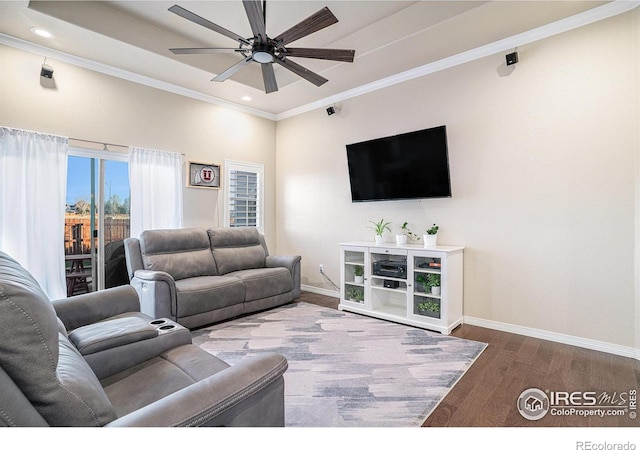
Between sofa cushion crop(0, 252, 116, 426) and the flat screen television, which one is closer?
sofa cushion crop(0, 252, 116, 426)

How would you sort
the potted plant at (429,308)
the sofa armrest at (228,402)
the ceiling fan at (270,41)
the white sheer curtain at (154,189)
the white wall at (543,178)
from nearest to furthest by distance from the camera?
the sofa armrest at (228,402) → the ceiling fan at (270,41) → the white wall at (543,178) → the potted plant at (429,308) → the white sheer curtain at (154,189)

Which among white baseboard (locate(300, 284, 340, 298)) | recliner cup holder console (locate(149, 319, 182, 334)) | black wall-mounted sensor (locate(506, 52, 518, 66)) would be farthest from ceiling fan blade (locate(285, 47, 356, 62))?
white baseboard (locate(300, 284, 340, 298))

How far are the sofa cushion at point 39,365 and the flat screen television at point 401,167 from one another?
3459mm

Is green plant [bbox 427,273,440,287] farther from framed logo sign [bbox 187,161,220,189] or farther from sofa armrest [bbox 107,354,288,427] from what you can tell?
framed logo sign [bbox 187,161,220,189]

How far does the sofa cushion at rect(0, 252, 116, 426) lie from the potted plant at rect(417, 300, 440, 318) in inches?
118

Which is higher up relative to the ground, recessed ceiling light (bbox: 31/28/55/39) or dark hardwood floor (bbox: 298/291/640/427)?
recessed ceiling light (bbox: 31/28/55/39)

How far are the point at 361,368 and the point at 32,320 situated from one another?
2132 millimetres

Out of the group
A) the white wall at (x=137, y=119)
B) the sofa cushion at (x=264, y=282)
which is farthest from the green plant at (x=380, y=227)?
the white wall at (x=137, y=119)

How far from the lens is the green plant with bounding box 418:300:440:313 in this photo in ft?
10.6

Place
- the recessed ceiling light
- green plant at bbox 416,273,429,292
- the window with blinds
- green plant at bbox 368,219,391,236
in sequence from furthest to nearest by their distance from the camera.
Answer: the window with blinds < green plant at bbox 368,219,391,236 < green plant at bbox 416,273,429,292 < the recessed ceiling light

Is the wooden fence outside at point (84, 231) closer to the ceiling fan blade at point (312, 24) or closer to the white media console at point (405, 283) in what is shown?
the white media console at point (405, 283)

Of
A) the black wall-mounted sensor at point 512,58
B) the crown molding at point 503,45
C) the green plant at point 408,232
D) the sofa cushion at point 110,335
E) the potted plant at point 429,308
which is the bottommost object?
the potted plant at point 429,308

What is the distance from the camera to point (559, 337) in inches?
113

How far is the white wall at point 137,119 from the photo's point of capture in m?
3.09
